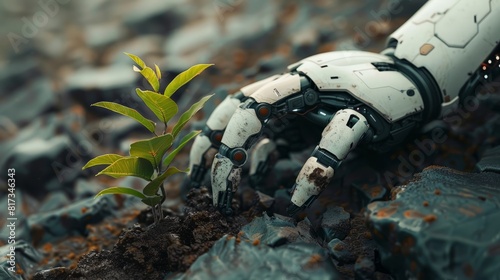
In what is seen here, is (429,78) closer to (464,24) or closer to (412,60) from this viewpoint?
(412,60)

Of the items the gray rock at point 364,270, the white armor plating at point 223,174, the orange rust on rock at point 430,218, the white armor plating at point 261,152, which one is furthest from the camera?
the white armor plating at point 261,152

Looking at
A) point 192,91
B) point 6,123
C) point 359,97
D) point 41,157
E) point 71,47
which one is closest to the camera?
point 359,97

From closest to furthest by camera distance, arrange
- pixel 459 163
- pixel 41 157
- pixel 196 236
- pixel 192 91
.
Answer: pixel 196 236
pixel 459 163
pixel 41 157
pixel 192 91

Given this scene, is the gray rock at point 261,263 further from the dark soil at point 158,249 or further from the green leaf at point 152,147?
the green leaf at point 152,147

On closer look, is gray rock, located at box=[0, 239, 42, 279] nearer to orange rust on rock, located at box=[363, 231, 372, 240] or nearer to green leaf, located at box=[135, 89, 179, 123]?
green leaf, located at box=[135, 89, 179, 123]

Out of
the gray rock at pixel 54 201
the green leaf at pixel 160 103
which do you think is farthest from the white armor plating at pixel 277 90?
the gray rock at pixel 54 201

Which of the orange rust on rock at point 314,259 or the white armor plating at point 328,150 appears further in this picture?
the white armor plating at point 328,150

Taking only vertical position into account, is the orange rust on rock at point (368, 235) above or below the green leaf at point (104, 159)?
A: below

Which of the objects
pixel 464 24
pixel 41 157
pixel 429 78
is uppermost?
pixel 464 24

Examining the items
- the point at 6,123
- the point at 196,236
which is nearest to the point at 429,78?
the point at 196,236
